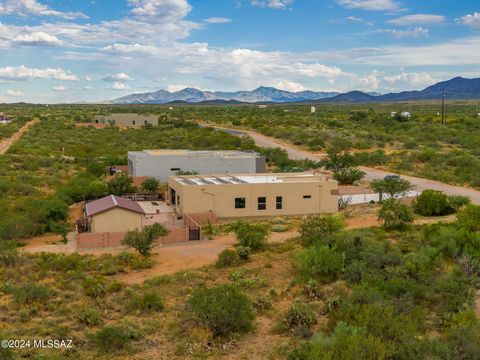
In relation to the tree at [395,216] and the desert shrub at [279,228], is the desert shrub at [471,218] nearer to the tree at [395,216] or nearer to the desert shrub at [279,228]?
the tree at [395,216]

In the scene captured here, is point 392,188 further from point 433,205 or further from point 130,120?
point 130,120

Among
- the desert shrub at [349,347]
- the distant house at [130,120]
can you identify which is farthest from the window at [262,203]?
the distant house at [130,120]

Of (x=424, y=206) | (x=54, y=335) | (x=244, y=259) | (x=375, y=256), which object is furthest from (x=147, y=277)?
(x=424, y=206)

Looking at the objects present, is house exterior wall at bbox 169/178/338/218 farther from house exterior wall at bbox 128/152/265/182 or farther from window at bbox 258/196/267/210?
house exterior wall at bbox 128/152/265/182

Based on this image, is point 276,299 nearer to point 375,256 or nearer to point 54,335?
point 375,256

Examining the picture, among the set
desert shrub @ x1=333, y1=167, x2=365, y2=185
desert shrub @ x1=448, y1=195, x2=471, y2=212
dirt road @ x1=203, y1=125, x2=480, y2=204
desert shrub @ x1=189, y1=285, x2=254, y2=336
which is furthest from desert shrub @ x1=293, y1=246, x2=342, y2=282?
desert shrub @ x1=333, y1=167, x2=365, y2=185

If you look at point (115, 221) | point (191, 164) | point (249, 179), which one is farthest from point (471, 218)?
point (191, 164)
